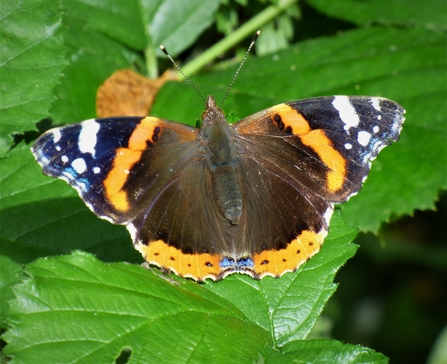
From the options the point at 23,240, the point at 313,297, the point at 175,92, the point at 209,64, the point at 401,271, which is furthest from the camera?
the point at 401,271

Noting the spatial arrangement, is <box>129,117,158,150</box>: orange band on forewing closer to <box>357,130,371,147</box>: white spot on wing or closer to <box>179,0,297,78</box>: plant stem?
<box>357,130,371,147</box>: white spot on wing

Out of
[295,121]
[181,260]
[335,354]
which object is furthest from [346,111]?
[335,354]

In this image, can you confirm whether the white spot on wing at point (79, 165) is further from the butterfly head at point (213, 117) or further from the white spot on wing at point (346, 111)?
the white spot on wing at point (346, 111)

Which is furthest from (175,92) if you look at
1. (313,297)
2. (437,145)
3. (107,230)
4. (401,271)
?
(401,271)

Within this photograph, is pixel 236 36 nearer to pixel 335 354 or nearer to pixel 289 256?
pixel 289 256

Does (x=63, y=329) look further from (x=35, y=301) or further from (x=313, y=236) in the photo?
(x=313, y=236)

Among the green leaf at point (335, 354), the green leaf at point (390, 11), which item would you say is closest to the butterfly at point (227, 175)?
the green leaf at point (335, 354)

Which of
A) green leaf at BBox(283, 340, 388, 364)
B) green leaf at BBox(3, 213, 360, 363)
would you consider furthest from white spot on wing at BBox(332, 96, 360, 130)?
green leaf at BBox(283, 340, 388, 364)
